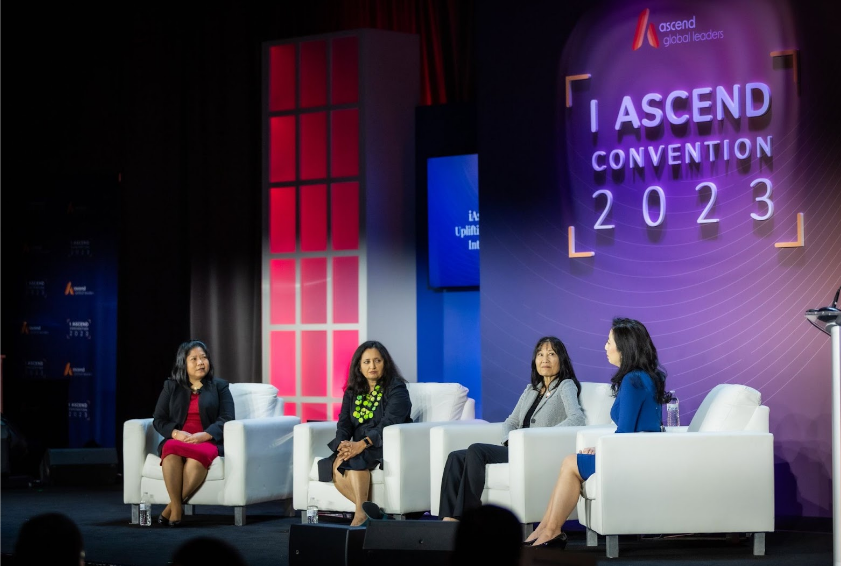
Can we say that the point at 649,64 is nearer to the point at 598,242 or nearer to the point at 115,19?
the point at 598,242

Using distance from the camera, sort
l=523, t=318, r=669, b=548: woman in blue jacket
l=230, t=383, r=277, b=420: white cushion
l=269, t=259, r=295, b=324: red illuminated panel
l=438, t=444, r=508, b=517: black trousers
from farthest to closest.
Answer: l=269, t=259, r=295, b=324: red illuminated panel < l=230, t=383, r=277, b=420: white cushion < l=438, t=444, r=508, b=517: black trousers < l=523, t=318, r=669, b=548: woman in blue jacket

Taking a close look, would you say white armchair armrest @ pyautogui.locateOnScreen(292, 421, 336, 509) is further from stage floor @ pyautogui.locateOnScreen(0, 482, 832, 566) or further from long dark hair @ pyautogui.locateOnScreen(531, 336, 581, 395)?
long dark hair @ pyautogui.locateOnScreen(531, 336, 581, 395)

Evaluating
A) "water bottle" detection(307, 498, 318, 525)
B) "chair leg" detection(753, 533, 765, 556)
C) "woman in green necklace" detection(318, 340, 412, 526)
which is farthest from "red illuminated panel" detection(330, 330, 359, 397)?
"chair leg" detection(753, 533, 765, 556)

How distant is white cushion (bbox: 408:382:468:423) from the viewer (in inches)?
251

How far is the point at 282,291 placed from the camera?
8.16m

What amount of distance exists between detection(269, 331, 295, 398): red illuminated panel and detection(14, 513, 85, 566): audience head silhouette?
589 centimetres

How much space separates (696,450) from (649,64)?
2.21 m

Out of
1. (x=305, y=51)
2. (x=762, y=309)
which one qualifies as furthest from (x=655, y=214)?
(x=305, y=51)

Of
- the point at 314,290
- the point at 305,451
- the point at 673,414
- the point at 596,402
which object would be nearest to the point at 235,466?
the point at 305,451

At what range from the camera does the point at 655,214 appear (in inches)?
249

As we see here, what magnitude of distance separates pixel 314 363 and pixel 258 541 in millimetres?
2441

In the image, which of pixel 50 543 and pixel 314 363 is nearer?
pixel 50 543

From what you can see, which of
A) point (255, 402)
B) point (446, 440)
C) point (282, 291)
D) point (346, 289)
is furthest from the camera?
point (282, 291)

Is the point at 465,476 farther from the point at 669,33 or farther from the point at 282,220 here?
the point at 282,220
